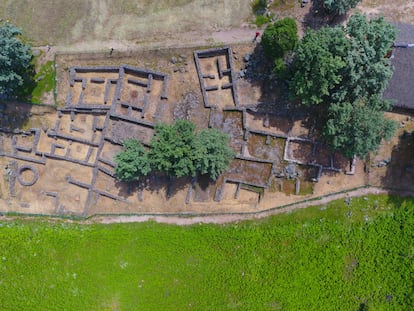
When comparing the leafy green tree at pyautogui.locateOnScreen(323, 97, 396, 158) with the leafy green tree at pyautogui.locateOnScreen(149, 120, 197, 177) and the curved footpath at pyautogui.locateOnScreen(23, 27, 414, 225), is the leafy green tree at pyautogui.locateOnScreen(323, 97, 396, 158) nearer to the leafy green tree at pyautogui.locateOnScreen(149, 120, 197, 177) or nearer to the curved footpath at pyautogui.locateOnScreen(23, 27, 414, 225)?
the curved footpath at pyautogui.locateOnScreen(23, 27, 414, 225)

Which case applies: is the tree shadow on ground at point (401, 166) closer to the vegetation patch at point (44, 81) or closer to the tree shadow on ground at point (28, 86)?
the vegetation patch at point (44, 81)

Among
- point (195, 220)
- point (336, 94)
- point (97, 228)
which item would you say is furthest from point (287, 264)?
point (97, 228)

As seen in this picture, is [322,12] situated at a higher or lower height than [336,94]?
higher

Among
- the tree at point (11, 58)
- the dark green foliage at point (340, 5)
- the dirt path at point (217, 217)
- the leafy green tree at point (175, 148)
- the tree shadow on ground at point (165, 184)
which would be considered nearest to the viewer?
the tree at point (11, 58)

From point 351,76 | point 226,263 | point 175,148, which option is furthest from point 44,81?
point 351,76

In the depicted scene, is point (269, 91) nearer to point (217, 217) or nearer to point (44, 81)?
point (217, 217)

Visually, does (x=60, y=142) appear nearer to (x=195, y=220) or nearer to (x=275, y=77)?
(x=195, y=220)

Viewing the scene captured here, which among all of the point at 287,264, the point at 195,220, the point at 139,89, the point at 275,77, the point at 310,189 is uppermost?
the point at 275,77

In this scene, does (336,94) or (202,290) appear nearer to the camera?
(336,94)

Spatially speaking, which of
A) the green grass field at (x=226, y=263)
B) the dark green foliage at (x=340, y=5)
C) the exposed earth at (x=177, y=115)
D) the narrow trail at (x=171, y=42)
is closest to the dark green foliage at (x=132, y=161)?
the exposed earth at (x=177, y=115)
